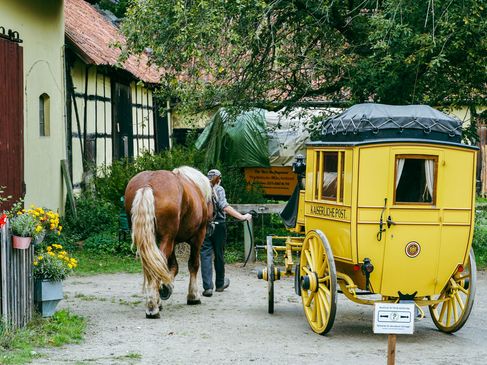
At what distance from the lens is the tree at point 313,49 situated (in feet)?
47.8

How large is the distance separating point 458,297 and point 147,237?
3.45m

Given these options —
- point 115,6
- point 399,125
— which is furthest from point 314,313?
point 115,6

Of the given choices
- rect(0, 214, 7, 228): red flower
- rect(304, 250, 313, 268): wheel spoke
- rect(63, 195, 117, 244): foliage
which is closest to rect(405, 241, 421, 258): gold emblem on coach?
rect(304, 250, 313, 268): wheel spoke

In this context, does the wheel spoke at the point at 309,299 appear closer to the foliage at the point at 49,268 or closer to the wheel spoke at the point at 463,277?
the wheel spoke at the point at 463,277

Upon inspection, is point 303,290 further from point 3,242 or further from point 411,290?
point 3,242

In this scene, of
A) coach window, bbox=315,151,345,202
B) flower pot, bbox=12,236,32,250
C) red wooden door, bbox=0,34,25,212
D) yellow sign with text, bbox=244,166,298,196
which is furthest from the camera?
yellow sign with text, bbox=244,166,298,196

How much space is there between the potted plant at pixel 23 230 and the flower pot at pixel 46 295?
60cm

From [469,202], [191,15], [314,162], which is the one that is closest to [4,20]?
[191,15]

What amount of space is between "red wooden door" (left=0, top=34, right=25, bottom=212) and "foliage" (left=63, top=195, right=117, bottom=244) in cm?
409

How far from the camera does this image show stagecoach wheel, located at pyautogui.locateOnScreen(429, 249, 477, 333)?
385 inches

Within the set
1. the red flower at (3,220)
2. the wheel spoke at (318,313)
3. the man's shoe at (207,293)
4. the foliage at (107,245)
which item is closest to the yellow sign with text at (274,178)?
Result: the foliage at (107,245)

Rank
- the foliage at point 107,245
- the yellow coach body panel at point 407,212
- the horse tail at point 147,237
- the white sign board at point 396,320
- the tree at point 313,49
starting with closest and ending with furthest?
the white sign board at point 396,320, the yellow coach body panel at point 407,212, the horse tail at point 147,237, the tree at point 313,49, the foliage at point 107,245

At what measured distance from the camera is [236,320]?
10.9 metres

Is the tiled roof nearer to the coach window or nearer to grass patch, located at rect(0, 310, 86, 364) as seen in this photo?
the coach window
